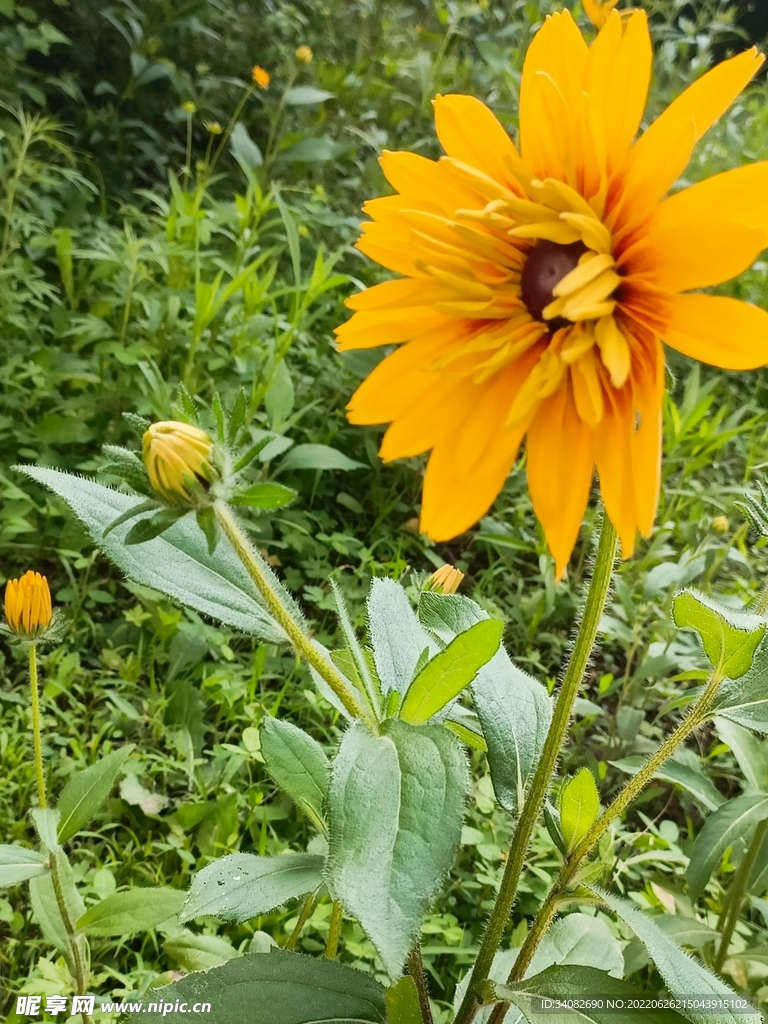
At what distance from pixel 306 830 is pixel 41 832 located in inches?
17.0

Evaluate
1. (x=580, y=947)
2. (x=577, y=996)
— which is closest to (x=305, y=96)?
(x=580, y=947)

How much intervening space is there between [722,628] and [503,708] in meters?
0.21

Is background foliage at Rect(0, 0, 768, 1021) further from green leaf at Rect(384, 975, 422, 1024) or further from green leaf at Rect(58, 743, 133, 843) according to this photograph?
green leaf at Rect(384, 975, 422, 1024)

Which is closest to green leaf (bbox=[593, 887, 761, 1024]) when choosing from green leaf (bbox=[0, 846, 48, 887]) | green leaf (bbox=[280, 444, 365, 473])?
green leaf (bbox=[0, 846, 48, 887])

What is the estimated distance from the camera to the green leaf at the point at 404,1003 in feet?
2.13

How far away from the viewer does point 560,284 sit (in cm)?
47

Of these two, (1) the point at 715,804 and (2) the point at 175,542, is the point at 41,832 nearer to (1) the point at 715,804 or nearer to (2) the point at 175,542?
(2) the point at 175,542

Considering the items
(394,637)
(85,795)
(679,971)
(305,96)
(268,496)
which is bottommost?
(85,795)

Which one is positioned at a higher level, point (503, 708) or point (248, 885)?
point (503, 708)

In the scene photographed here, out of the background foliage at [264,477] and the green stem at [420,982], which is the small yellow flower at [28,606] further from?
the green stem at [420,982]

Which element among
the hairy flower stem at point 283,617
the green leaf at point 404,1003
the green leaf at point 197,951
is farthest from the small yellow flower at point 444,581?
the green leaf at point 197,951

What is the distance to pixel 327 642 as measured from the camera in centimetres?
144

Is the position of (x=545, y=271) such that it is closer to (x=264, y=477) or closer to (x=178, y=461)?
(x=178, y=461)

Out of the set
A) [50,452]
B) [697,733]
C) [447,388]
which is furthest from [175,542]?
[697,733]
